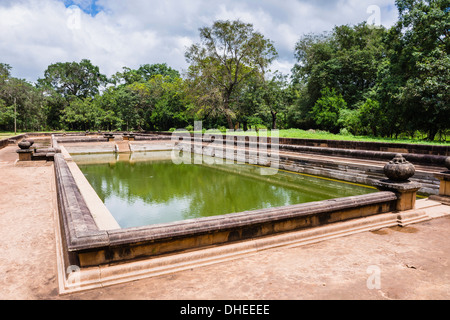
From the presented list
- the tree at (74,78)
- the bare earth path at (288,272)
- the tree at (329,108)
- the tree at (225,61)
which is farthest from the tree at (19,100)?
the bare earth path at (288,272)

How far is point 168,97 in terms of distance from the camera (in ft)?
142

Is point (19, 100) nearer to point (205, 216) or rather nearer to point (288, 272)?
point (205, 216)

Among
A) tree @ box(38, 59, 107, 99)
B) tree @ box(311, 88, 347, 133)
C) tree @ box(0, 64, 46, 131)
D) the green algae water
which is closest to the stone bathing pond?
the green algae water

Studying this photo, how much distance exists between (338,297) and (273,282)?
2.05 feet

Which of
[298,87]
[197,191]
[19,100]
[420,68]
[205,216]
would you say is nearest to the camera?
[205,216]

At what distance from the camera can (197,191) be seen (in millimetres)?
9242

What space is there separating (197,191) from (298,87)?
3510 cm

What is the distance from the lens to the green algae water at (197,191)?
6875 millimetres

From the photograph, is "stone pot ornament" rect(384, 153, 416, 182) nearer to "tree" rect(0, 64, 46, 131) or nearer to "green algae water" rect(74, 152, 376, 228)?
"green algae water" rect(74, 152, 376, 228)

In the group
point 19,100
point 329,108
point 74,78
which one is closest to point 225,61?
point 329,108

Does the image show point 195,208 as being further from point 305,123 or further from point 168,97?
point 168,97

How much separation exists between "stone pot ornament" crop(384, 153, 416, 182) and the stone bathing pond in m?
0.13

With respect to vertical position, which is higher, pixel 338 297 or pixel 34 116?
pixel 34 116
